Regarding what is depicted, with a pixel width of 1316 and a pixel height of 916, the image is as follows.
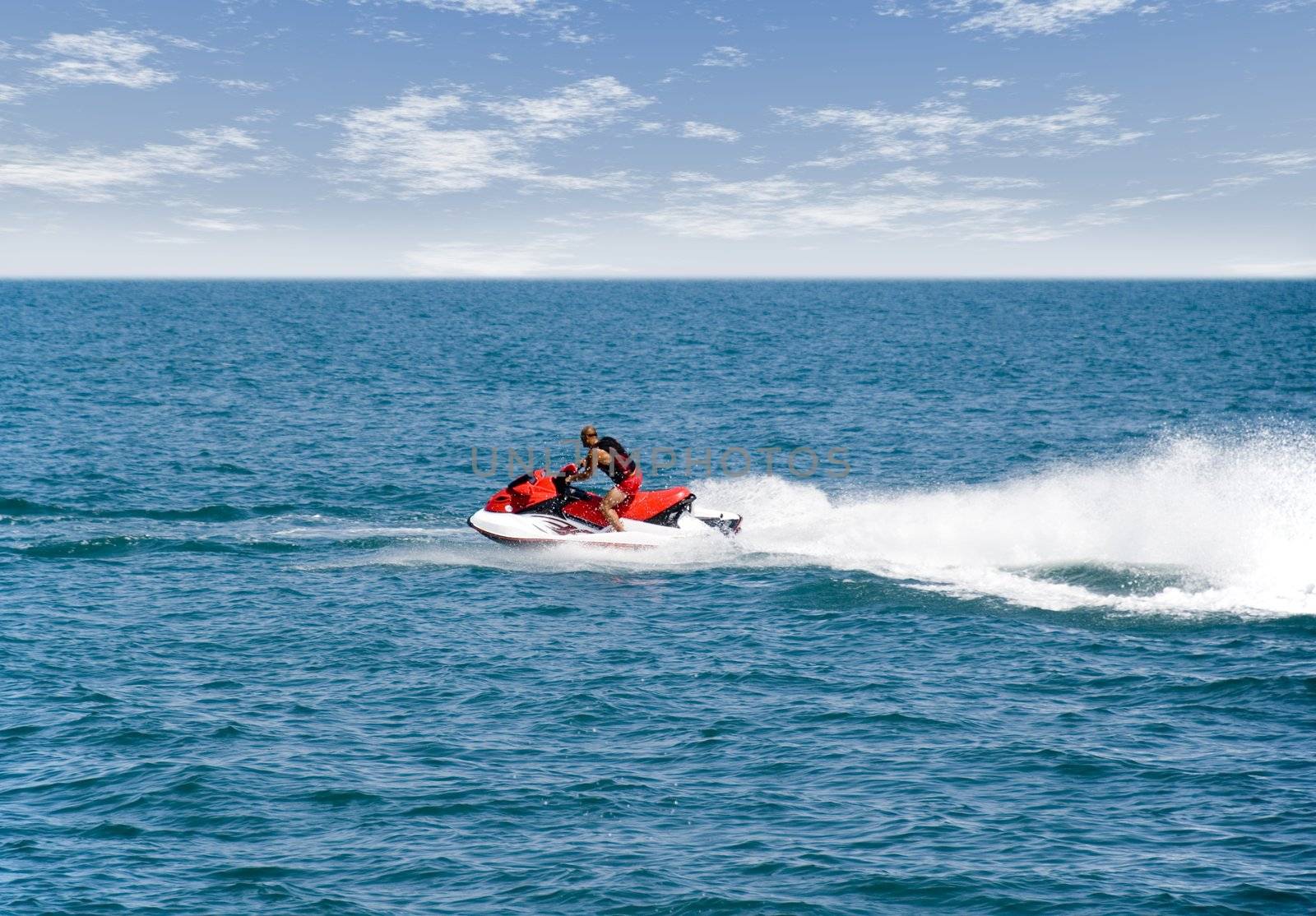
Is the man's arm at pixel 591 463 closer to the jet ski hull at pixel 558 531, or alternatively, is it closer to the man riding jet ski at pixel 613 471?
the man riding jet ski at pixel 613 471

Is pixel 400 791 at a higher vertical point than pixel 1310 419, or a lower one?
lower

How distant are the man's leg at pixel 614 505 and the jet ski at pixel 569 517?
19cm

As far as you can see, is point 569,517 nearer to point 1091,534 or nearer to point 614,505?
point 614,505

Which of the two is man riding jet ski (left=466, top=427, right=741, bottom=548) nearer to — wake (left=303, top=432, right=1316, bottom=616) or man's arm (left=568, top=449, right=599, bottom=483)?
wake (left=303, top=432, right=1316, bottom=616)

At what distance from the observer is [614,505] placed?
96.9ft

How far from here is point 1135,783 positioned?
16828 millimetres

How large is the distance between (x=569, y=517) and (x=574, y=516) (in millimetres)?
132

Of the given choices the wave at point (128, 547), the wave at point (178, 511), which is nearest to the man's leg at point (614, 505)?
the wave at point (128, 547)

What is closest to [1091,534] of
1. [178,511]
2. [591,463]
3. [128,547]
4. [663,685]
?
[591,463]

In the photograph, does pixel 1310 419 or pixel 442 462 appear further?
pixel 1310 419

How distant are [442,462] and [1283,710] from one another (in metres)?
30.8

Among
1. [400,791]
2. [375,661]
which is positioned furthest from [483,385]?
[400,791]

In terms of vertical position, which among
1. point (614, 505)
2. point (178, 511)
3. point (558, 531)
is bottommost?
point (178, 511)

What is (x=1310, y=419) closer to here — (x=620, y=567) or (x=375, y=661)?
(x=620, y=567)
